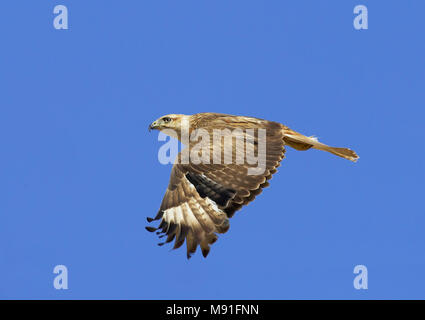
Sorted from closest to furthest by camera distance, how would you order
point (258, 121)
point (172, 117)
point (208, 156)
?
point (208, 156)
point (258, 121)
point (172, 117)

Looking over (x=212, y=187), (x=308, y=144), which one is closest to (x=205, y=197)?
(x=212, y=187)

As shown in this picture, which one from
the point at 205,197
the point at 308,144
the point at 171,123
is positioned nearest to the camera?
the point at 205,197

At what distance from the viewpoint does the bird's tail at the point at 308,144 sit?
40.1ft

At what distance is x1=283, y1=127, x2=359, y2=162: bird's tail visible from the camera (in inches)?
481

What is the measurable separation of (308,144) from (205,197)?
2.62m

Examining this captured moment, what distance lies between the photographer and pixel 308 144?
12.5 meters

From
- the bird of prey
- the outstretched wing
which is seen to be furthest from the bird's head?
the outstretched wing

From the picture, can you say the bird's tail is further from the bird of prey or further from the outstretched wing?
the outstretched wing

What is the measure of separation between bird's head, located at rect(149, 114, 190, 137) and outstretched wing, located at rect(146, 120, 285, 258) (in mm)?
1670

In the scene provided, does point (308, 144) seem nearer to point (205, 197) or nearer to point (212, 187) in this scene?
point (212, 187)

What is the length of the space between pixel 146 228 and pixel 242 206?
1366mm

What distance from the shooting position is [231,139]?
11.5m
